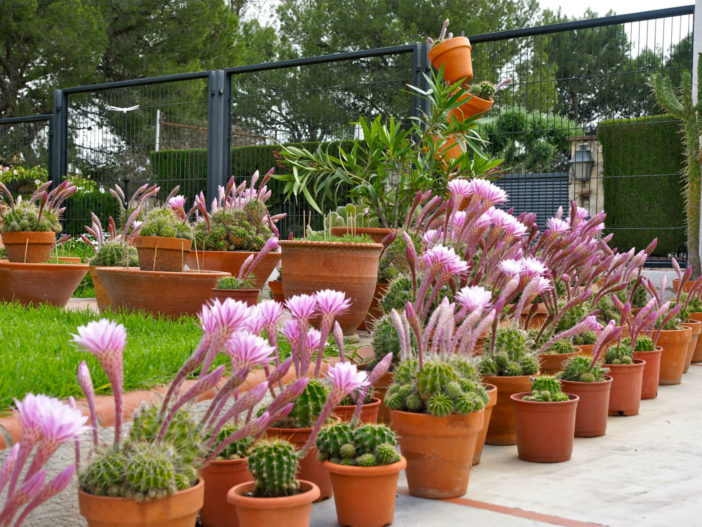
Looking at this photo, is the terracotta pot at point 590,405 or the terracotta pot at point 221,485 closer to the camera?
the terracotta pot at point 221,485

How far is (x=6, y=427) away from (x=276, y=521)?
2.35 ft

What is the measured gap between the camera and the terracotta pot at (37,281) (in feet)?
14.7

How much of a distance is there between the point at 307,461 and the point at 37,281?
279 centimetres

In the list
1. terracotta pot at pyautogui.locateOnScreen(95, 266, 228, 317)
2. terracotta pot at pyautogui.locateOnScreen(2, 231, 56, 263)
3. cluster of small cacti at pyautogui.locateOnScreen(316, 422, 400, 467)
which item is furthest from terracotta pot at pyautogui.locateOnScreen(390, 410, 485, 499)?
terracotta pot at pyautogui.locateOnScreen(2, 231, 56, 263)

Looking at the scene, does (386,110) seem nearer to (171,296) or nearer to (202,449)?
(171,296)

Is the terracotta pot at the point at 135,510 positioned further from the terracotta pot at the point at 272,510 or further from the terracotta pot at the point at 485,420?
the terracotta pot at the point at 485,420

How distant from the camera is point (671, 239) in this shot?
7.21m

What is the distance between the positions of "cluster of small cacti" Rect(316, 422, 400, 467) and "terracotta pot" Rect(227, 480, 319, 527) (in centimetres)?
30

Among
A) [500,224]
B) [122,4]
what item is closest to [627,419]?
[500,224]

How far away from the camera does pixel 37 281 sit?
451 centimetres

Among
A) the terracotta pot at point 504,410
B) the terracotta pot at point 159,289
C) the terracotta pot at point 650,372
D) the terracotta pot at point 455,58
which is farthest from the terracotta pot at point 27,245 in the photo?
the terracotta pot at point 650,372

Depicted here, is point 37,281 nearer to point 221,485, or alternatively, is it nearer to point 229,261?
point 229,261

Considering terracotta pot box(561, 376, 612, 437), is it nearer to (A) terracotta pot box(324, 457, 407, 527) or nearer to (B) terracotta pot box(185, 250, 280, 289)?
(A) terracotta pot box(324, 457, 407, 527)

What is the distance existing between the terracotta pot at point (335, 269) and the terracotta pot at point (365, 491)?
5.71 ft
